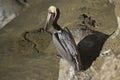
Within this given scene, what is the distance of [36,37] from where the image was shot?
15.6 meters

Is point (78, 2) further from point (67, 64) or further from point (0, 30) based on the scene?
point (67, 64)

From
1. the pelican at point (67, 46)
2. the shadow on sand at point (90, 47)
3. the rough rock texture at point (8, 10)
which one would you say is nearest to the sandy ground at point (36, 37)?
the rough rock texture at point (8, 10)

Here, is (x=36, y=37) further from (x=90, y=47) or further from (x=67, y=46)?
(x=67, y=46)

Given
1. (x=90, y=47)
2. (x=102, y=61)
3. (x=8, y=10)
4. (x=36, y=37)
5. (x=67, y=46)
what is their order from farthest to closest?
1. (x=8, y=10)
2. (x=36, y=37)
3. (x=90, y=47)
4. (x=102, y=61)
5. (x=67, y=46)

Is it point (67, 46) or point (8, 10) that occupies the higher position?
point (67, 46)

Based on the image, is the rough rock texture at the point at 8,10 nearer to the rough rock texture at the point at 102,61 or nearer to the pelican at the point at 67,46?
→ the rough rock texture at the point at 102,61

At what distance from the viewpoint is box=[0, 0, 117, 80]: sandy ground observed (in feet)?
46.0

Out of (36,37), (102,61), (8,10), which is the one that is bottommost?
(36,37)

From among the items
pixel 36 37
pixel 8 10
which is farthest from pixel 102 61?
pixel 8 10

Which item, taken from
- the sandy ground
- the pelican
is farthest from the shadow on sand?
the sandy ground

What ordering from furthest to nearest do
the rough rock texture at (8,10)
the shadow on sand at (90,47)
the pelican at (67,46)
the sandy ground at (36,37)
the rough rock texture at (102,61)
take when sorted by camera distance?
the rough rock texture at (8,10) < the sandy ground at (36,37) < the shadow on sand at (90,47) < the pelican at (67,46) < the rough rock texture at (102,61)

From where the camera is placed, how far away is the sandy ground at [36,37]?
14031mm

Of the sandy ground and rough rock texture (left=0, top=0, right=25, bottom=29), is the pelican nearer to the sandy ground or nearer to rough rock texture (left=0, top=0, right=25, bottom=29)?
the sandy ground

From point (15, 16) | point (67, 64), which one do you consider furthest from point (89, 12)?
point (67, 64)
